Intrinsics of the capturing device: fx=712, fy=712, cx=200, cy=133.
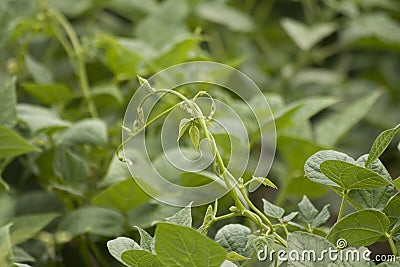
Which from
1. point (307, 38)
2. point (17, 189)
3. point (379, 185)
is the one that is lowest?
point (17, 189)

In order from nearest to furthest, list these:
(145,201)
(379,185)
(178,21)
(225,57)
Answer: (379,185)
(145,201)
(178,21)
(225,57)

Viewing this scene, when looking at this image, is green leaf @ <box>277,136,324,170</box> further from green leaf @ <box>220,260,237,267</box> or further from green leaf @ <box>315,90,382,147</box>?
green leaf @ <box>220,260,237,267</box>

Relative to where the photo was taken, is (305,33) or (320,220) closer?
(320,220)

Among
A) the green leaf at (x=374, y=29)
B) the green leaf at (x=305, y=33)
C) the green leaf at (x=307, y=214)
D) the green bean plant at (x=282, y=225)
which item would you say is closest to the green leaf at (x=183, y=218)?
the green bean plant at (x=282, y=225)

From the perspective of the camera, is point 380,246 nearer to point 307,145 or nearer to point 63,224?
point 307,145

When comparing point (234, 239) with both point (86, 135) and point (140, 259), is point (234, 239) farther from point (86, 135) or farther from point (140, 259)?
point (86, 135)

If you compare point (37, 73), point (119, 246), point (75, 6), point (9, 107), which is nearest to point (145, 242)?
point (119, 246)

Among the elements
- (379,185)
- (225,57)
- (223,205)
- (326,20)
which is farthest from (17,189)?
(326,20)
